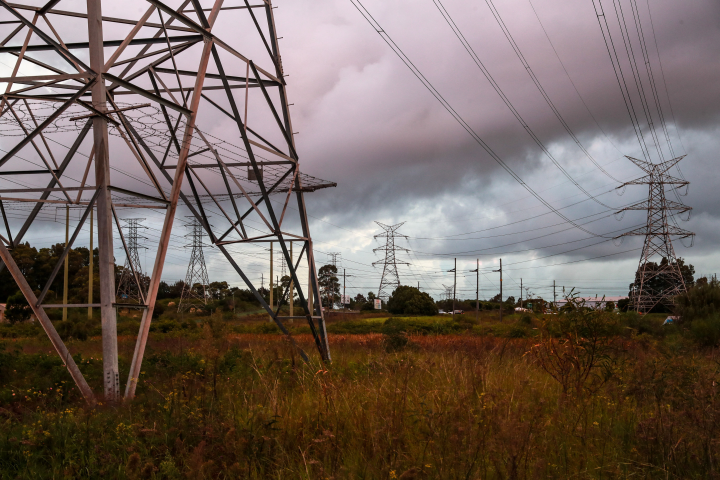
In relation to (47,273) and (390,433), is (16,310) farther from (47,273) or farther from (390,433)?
(390,433)

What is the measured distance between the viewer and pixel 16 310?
4597 cm

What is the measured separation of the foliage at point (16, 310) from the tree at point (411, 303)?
42.6 m

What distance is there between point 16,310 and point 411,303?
145 ft

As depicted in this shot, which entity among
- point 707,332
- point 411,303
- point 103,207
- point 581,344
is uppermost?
point 103,207

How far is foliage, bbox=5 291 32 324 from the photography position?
1799 inches

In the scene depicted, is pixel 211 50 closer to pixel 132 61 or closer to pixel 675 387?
pixel 132 61

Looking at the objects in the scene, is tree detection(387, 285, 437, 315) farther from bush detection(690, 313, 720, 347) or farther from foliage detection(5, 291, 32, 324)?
bush detection(690, 313, 720, 347)

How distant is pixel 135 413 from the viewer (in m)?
7.74

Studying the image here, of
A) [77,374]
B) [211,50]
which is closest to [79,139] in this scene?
[211,50]

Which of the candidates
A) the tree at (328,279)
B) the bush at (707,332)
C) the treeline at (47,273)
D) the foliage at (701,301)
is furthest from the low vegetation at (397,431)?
the tree at (328,279)

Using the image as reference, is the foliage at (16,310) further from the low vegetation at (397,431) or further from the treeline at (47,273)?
the low vegetation at (397,431)

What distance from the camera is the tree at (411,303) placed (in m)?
70.9

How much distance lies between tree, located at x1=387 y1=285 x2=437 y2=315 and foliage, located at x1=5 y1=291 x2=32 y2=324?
42.6 meters

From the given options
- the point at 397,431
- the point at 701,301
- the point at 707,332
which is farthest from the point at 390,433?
the point at 701,301
